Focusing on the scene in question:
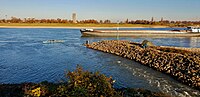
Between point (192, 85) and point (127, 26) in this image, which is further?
point (127, 26)

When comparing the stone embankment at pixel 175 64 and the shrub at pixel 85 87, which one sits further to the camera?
the stone embankment at pixel 175 64

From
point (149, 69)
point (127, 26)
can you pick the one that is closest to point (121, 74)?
point (149, 69)

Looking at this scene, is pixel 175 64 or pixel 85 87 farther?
pixel 175 64

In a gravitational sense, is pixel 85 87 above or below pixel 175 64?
above

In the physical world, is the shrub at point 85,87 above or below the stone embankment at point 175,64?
above

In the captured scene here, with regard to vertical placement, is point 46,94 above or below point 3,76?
above

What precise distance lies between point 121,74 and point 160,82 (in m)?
3.62

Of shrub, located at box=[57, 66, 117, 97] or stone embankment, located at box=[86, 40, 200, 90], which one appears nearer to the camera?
shrub, located at box=[57, 66, 117, 97]

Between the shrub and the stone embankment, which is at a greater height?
the shrub

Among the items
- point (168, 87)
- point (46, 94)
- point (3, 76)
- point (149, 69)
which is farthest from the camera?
point (149, 69)

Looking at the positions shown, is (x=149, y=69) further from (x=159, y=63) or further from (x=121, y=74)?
(x=121, y=74)

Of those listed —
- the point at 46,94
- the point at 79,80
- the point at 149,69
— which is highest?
the point at 79,80

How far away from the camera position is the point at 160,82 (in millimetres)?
17172

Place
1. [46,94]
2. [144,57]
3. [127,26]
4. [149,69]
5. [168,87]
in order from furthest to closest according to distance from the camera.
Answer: [127,26] < [144,57] < [149,69] < [168,87] < [46,94]
